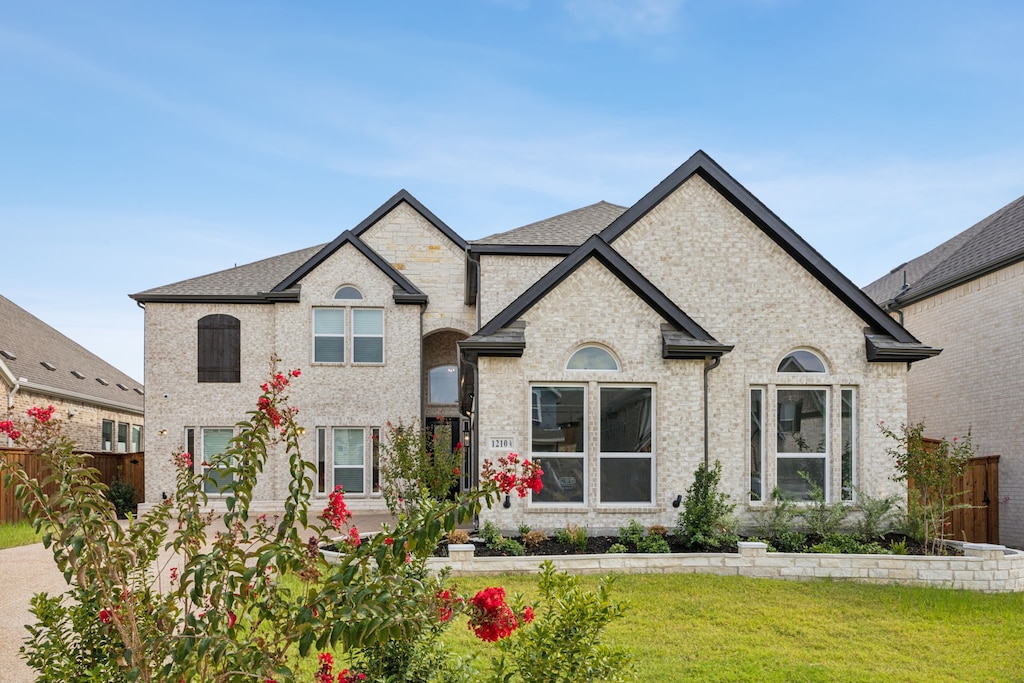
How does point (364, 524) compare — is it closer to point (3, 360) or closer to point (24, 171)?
point (24, 171)

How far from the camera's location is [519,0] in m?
12.4

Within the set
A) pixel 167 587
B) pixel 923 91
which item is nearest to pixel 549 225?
pixel 923 91

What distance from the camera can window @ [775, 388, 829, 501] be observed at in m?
13.2

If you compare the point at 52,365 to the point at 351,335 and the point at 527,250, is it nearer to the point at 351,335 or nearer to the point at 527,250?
the point at 351,335

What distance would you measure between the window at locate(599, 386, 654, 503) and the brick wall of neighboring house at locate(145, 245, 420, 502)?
328 inches

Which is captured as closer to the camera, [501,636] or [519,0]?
[501,636]

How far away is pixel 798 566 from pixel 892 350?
463cm

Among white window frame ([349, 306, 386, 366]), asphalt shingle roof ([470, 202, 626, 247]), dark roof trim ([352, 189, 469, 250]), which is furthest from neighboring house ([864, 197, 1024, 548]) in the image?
white window frame ([349, 306, 386, 366])

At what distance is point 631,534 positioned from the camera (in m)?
11.7

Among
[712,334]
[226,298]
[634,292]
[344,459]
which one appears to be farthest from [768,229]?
[226,298]

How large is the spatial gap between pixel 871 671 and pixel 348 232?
16.6 m

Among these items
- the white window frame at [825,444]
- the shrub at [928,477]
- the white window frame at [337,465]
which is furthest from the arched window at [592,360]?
the white window frame at [337,465]

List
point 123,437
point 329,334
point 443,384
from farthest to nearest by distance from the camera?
1. point 123,437
2. point 443,384
3. point 329,334

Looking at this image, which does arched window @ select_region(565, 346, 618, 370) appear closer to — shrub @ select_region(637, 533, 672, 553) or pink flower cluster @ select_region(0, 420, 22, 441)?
shrub @ select_region(637, 533, 672, 553)
